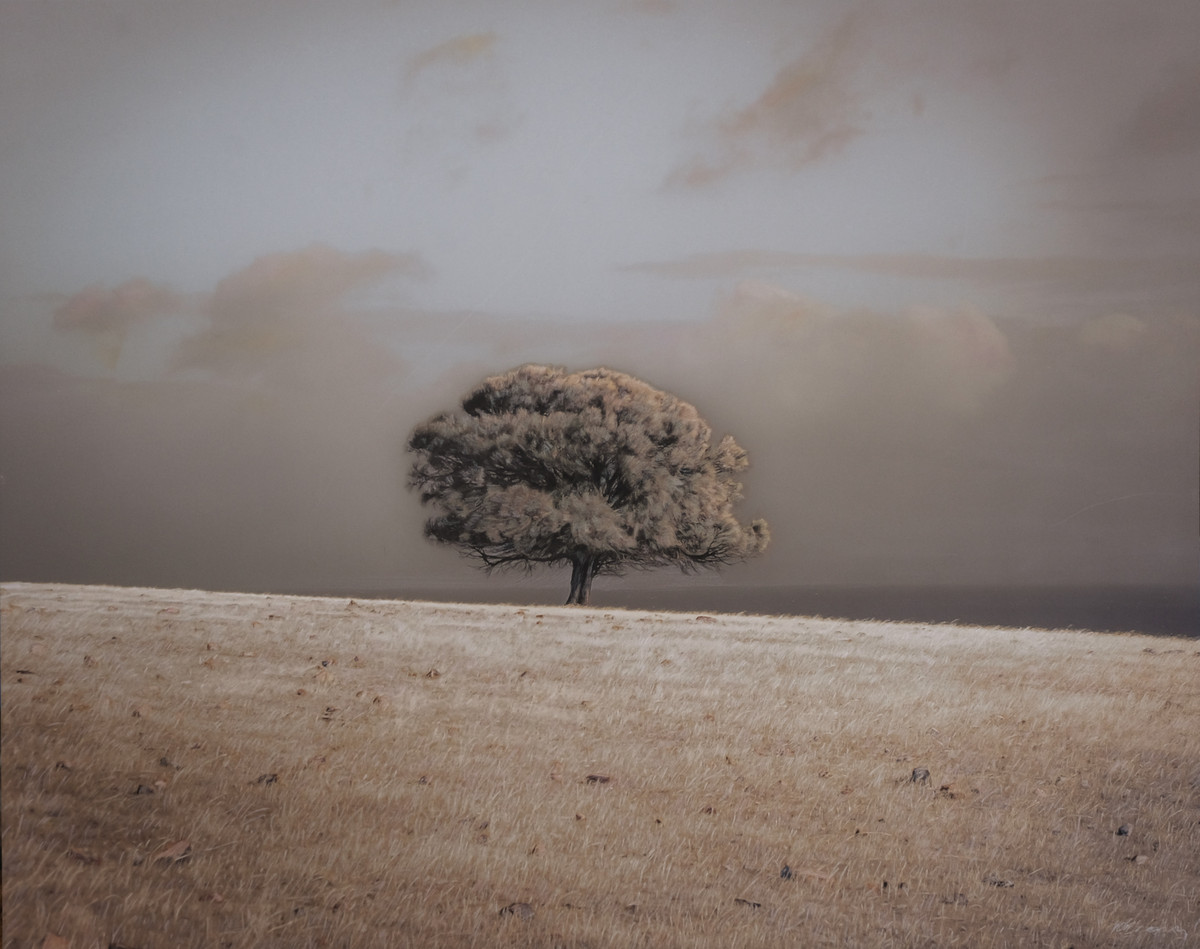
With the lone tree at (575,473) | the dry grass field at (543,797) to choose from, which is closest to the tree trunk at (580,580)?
the lone tree at (575,473)

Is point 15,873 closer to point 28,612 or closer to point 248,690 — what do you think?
point 28,612

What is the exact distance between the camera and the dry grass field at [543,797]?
4.60 m

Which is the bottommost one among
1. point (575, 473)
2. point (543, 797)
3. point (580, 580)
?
point (543, 797)

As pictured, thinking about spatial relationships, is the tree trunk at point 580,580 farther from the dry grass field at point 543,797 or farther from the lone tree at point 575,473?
the dry grass field at point 543,797

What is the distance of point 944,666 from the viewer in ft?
43.2

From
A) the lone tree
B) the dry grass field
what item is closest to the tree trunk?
the lone tree

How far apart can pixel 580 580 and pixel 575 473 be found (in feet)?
10.5

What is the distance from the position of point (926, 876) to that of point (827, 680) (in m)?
4.71

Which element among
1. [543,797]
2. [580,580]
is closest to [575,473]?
[580,580]

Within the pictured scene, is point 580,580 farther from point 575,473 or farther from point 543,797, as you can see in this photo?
point 543,797

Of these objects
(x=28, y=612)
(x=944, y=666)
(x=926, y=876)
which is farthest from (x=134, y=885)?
(x=944, y=666)

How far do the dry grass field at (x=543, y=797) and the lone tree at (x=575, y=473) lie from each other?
10972mm

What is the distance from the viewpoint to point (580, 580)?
985 inches

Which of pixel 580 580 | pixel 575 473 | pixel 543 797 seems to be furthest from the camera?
pixel 580 580
